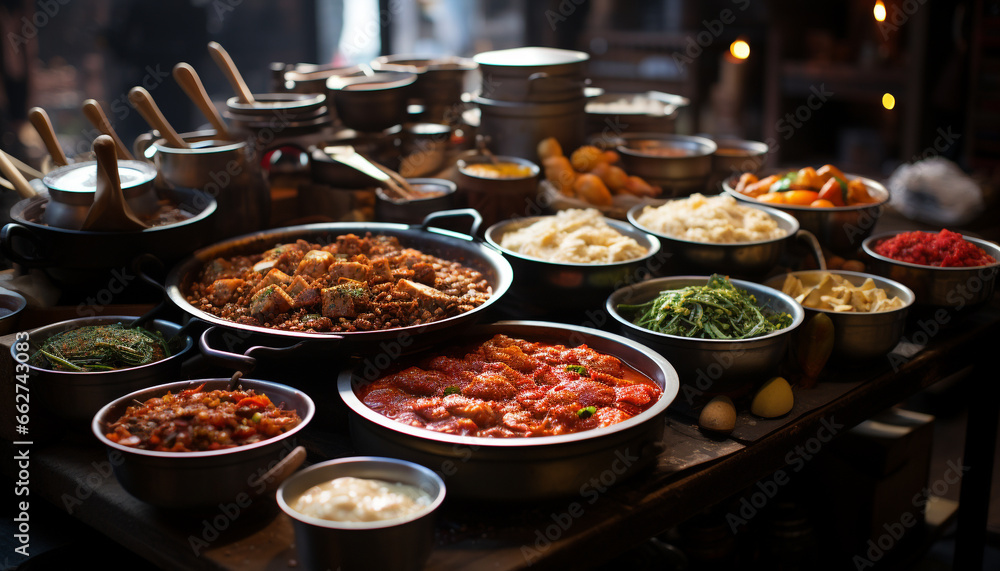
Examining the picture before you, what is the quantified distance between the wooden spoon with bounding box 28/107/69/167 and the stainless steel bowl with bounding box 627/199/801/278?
195cm

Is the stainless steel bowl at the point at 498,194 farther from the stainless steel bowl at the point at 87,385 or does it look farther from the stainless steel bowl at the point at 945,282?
the stainless steel bowl at the point at 87,385

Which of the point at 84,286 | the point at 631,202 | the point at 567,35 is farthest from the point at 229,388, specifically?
the point at 567,35

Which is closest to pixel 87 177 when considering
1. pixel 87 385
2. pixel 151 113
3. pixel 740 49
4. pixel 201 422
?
pixel 151 113

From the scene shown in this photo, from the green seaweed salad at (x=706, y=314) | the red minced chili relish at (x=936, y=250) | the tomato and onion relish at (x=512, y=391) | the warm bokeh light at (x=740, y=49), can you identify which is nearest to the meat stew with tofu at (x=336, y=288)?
the tomato and onion relish at (x=512, y=391)

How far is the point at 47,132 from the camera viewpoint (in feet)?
8.21

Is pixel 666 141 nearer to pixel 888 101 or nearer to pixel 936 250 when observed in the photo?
pixel 936 250

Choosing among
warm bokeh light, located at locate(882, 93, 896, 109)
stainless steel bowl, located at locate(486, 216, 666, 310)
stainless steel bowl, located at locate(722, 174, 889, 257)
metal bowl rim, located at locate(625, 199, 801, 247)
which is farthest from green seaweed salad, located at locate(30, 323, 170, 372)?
warm bokeh light, located at locate(882, 93, 896, 109)

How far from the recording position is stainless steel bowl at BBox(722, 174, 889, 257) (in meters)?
2.85

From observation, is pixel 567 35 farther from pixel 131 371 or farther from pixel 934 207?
pixel 131 371

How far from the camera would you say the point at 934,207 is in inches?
157

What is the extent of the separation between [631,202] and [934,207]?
189 centimetres

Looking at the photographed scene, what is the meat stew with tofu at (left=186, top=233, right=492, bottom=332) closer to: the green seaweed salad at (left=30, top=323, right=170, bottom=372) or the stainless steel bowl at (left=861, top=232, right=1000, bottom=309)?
the green seaweed salad at (left=30, top=323, right=170, bottom=372)

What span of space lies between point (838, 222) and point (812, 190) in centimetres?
22

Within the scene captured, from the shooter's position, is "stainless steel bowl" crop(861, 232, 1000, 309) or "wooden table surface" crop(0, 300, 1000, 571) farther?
"stainless steel bowl" crop(861, 232, 1000, 309)
